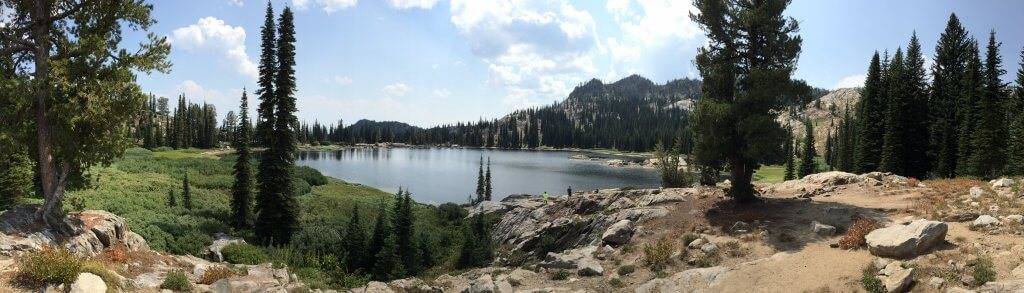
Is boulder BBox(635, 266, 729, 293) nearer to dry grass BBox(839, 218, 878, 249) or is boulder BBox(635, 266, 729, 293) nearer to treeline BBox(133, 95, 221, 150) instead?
dry grass BBox(839, 218, 878, 249)

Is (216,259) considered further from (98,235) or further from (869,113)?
(869,113)

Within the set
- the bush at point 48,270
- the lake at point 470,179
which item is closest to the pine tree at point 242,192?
the bush at point 48,270

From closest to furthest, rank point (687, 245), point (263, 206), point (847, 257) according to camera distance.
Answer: point (847, 257)
point (687, 245)
point (263, 206)

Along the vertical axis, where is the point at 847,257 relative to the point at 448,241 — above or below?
above

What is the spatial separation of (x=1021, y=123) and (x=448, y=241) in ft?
157

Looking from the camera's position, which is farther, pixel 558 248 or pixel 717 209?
pixel 558 248

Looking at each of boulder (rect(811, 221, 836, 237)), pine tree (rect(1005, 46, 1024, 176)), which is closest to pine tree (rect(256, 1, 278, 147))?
boulder (rect(811, 221, 836, 237))

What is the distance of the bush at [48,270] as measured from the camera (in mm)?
10289

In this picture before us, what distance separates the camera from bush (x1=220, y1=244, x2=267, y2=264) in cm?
2220

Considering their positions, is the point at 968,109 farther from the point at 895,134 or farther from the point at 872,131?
the point at 872,131

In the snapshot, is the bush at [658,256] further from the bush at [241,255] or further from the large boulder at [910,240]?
the bush at [241,255]

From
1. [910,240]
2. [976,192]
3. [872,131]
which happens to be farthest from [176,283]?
[872,131]

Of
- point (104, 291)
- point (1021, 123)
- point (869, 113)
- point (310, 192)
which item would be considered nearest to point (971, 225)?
point (104, 291)

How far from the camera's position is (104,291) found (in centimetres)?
1066
